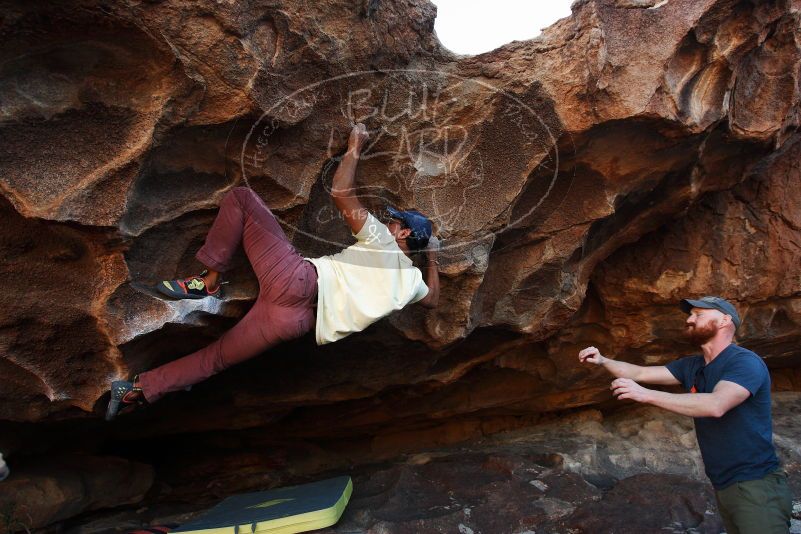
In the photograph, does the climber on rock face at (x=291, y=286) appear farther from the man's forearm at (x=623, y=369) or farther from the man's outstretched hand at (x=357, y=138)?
the man's forearm at (x=623, y=369)

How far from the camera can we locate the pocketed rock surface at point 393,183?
2395mm

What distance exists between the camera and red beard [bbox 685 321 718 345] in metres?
2.56

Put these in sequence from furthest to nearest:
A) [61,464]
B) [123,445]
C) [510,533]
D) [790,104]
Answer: [123,445]
[61,464]
[790,104]
[510,533]

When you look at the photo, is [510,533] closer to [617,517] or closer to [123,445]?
[617,517]

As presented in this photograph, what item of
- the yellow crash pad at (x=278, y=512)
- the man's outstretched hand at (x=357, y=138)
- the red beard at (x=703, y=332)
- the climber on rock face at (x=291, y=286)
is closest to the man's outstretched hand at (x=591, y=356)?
the red beard at (x=703, y=332)

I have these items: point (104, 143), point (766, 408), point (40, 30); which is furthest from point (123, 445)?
point (766, 408)

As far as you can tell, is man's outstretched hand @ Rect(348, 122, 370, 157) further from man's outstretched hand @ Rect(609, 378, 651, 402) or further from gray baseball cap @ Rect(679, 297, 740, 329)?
gray baseball cap @ Rect(679, 297, 740, 329)

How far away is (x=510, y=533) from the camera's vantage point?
3107 millimetres

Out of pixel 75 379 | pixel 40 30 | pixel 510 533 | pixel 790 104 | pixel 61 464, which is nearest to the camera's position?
pixel 40 30

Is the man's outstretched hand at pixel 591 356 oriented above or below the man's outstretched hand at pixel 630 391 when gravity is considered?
below

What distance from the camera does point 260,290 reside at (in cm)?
287

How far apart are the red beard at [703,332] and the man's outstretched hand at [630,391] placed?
507 mm

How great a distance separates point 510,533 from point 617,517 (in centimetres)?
58

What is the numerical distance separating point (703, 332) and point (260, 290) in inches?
75.3
